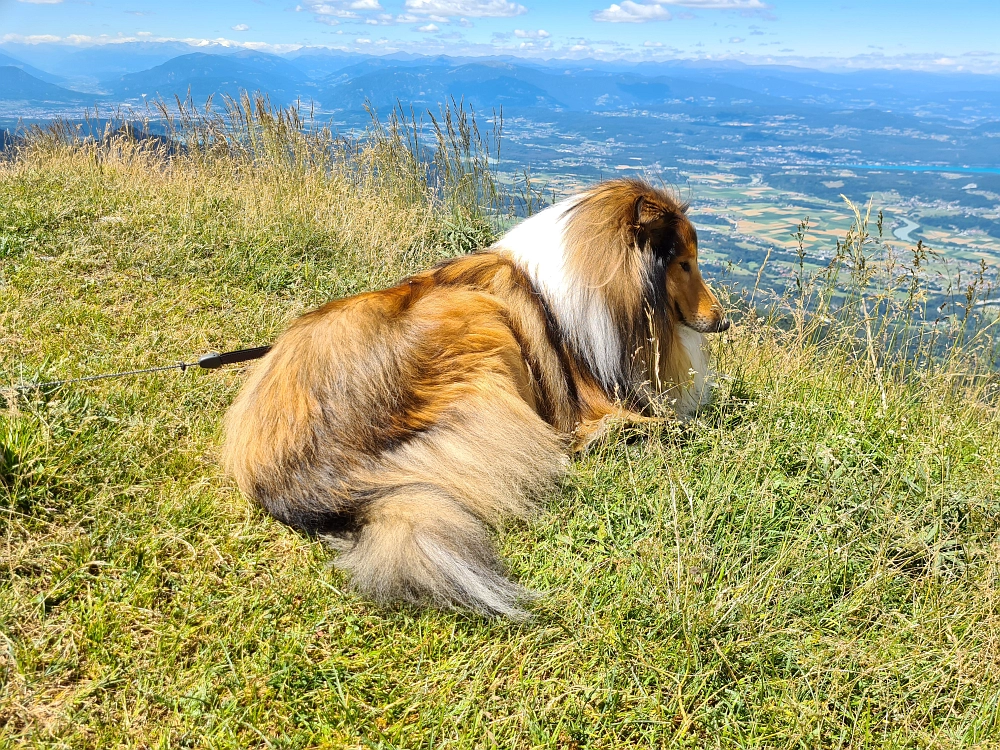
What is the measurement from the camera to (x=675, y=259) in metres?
3.66

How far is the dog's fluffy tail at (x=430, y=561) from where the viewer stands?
7.62 ft

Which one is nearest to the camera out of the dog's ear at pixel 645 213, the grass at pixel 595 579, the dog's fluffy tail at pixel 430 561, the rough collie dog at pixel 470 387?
the grass at pixel 595 579

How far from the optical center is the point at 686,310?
378cm

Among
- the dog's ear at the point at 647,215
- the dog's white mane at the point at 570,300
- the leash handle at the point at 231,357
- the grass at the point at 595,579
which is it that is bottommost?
the grass at the point at 595,579

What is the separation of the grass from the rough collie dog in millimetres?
192

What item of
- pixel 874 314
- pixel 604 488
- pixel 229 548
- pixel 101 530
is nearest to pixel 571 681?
pixel 604 488

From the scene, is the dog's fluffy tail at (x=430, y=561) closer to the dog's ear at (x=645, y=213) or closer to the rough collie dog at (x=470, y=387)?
the rough collie dog at (x=470, y=387)

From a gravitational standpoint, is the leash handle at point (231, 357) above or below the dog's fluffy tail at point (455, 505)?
above

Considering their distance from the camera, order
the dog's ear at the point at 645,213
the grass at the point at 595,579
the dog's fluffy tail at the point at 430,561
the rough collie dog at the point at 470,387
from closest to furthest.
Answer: the grass at the point at 595,579, the dog's fluffy tail at the point at 430,561, the rough collie dog at the point at 470,387, the dog's ear at the point at 645,213

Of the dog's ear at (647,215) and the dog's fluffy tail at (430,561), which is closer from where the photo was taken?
the dog's fluffy tail at (430,561)

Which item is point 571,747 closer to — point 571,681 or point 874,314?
point 571,681

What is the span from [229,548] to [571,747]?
1.60 metres

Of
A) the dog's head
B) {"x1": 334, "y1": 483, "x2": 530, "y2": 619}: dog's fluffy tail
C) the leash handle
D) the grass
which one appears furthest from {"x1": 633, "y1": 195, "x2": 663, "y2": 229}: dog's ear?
the leash handle

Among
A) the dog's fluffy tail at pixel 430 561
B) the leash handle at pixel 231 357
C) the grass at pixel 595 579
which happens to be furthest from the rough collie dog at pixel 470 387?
the leash handle at pixel 231 357
